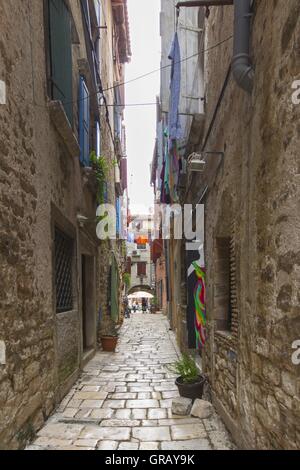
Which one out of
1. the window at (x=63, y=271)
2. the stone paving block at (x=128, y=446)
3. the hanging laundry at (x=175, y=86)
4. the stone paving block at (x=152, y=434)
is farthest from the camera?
the hanging laundry at (x=175, y=86)

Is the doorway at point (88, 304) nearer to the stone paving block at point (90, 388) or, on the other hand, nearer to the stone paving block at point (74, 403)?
the stone paving block at point (90, 388)

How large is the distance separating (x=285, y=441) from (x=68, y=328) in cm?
387

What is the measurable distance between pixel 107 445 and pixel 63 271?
2.87m

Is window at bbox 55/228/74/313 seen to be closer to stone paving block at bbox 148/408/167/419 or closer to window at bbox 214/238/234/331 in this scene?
stone paving block at bbox 148/408/167/419

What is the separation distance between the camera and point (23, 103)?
3.62m

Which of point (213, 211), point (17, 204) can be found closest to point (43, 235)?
point (17, 204)

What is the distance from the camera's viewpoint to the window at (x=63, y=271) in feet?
17.7

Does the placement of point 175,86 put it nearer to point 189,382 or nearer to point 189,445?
point 189,382

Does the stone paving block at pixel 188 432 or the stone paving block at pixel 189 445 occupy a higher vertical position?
the stone paving block at pixel 189 445

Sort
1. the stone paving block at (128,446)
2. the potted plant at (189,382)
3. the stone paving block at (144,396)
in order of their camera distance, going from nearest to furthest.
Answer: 1. the stone paving block at (128,446)
2. the potted plant at (189,382)
3. the stone paving block at (144,396)

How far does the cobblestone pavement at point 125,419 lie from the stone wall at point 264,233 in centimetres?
41

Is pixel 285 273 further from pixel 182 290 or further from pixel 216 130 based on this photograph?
pixel 182 290

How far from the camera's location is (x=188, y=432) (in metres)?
3.83

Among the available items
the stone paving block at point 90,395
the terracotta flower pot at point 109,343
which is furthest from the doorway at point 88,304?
the stone paving block at point 90,395
